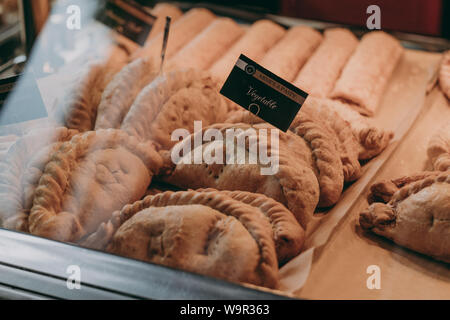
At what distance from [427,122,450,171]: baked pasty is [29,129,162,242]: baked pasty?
0.99 meters

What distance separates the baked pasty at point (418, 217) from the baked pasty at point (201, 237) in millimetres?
400

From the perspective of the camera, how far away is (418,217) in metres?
1.28

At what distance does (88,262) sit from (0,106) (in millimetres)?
675

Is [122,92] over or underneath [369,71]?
over

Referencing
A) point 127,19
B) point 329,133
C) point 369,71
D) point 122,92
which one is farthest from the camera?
point 369,71

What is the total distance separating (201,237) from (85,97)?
89cm

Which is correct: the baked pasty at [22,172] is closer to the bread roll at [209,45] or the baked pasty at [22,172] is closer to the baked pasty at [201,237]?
the baked pasty at [201,237]

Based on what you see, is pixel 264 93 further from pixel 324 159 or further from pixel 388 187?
pixel 388 187

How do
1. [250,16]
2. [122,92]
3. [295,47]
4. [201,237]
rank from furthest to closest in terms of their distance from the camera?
[250,16]
[295,47]
[122,92]
[201,237]

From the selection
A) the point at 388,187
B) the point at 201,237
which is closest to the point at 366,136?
the point at 388,187

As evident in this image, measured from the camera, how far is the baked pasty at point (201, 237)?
3.53ft

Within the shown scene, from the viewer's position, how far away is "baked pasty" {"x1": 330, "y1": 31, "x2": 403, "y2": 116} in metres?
2.10

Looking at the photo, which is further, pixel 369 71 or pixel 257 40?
pixel 257 40
